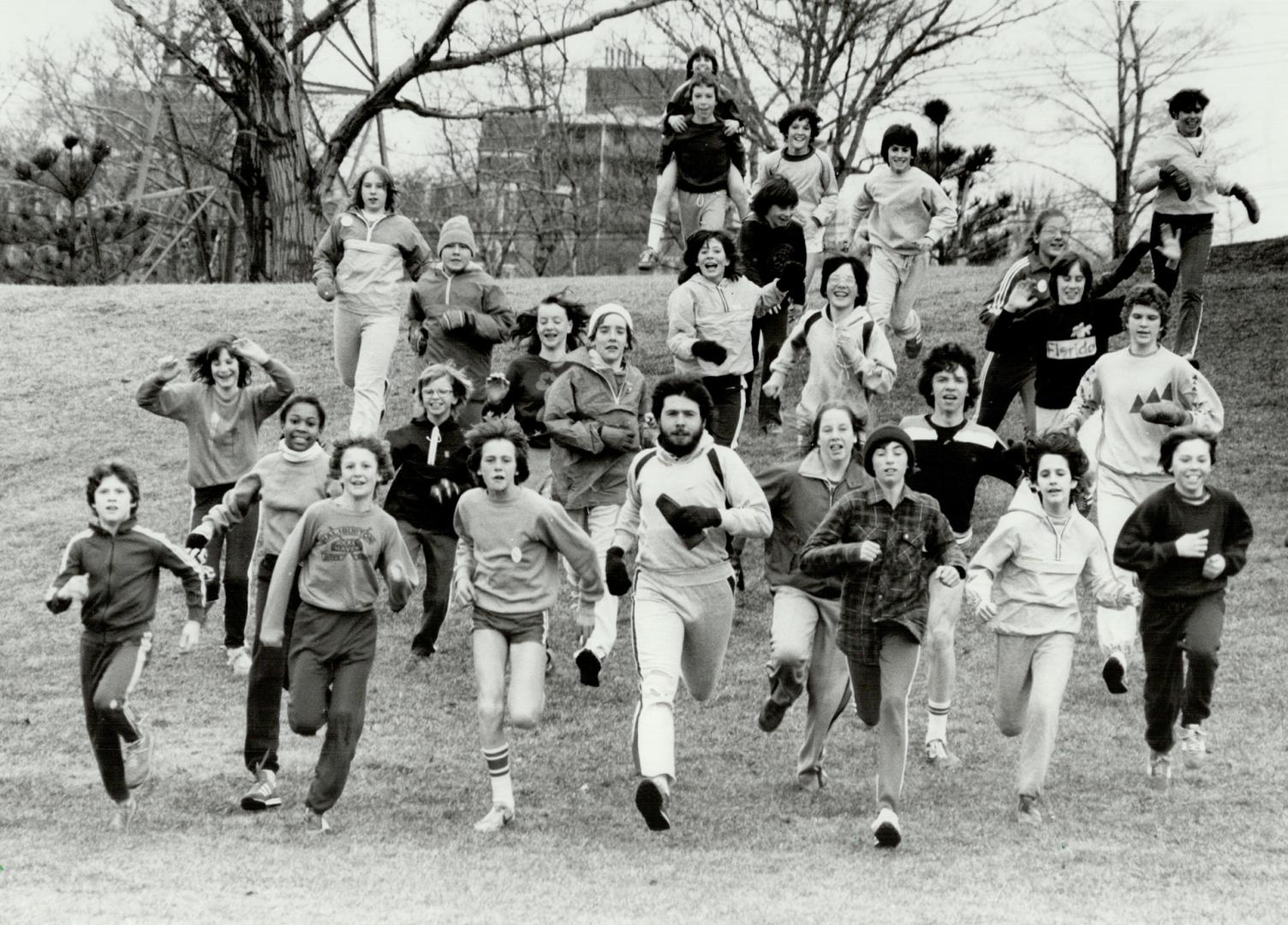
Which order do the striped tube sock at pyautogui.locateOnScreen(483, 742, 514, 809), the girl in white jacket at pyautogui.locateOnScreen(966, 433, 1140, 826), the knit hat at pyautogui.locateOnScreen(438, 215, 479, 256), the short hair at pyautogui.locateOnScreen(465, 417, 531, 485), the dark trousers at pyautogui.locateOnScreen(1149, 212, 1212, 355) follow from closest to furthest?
the girl in white jacket at pyautogui.locateOnScreen(966, 433, 1140, 826)
the striped tube sock at pyautogui.locateOnScreen(483, 742, 514, 809)
the short hair at pyautogui.locateOnScreen(465, 417, 531, 485)
the knit hat at pyautogui.locateOnScreen(438, 215, 479, 256)
the dark trousers at pyautogui.locateOnScreen(1149, 212, 1212, 355)

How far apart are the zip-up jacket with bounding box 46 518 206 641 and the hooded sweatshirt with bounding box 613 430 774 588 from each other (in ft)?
6.97

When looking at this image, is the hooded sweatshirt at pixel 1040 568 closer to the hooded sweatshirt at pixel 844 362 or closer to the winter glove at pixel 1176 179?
the hooded sweatshirt at pixel 844 362

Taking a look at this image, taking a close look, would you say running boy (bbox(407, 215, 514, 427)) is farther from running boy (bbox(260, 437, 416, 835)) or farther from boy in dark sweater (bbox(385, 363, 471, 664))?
running boy (bbox(260, 437, 416, 835))

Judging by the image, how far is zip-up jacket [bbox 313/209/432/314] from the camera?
11.4 meters

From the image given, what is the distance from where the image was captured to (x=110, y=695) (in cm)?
707

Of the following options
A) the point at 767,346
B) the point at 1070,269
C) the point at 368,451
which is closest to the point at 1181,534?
the point at 1070,269

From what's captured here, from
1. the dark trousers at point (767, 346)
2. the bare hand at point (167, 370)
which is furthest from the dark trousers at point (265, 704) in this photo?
the dark trousers at point (767, 346)

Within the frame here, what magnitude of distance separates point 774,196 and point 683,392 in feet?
18.0

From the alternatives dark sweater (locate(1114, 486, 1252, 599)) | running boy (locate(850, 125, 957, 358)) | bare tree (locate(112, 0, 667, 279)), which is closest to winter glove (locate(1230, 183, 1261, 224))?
running boy (locate(850, 125, 957, 358))

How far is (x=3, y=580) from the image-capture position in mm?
12320

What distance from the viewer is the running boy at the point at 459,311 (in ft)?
35.5

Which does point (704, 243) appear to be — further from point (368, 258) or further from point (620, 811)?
point (620, 811)

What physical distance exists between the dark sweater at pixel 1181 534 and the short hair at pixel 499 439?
2850 mm

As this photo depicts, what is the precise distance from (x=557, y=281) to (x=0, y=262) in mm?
13738
